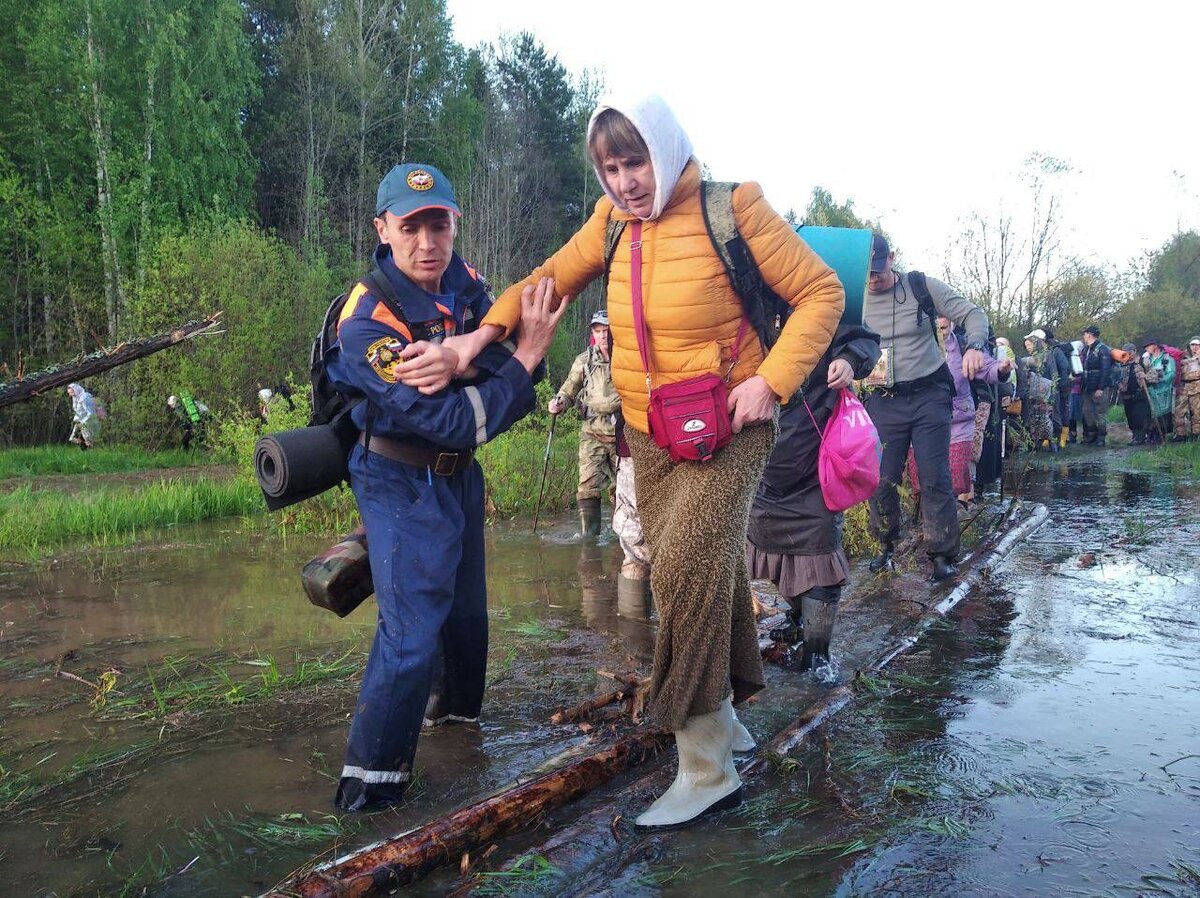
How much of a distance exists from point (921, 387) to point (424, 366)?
16.0 ft

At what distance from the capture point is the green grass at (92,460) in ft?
54.5

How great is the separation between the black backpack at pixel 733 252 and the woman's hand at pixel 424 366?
2.28ft

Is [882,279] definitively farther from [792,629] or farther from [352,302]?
[352,302]

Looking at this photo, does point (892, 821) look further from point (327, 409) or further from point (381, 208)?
point (381, 208)

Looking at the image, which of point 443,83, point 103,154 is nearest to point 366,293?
point 103,154

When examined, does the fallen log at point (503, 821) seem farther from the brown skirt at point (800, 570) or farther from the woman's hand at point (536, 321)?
the woman's hand at point (536, 321)

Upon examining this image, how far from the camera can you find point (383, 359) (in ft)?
10.3

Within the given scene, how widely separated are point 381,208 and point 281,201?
34.2 meters

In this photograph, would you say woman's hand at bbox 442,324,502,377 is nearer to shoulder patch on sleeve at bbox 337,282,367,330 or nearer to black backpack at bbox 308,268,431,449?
black backpack at bbox 308,268,431,449

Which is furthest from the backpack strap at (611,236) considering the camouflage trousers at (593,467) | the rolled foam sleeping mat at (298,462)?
the camouflage trousers at (593,467)

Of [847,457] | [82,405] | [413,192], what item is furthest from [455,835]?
[82,405]

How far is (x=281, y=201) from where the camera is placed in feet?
114

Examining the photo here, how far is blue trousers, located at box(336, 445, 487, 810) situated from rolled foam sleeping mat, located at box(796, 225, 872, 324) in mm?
2007

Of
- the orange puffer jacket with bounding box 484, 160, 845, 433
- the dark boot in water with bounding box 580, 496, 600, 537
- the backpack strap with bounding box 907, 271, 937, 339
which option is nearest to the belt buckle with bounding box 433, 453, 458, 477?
the orange puffer jacket with bounding box 484, 160, 845, 433
